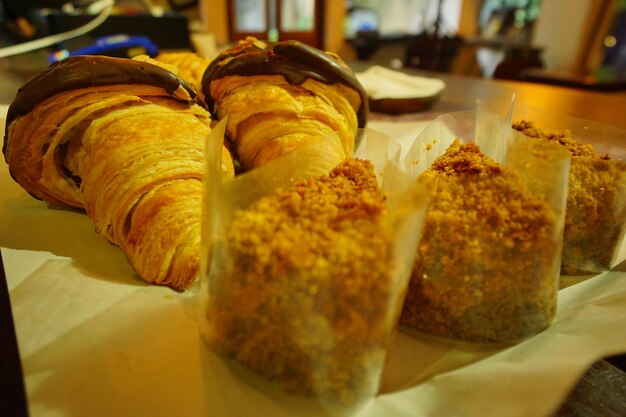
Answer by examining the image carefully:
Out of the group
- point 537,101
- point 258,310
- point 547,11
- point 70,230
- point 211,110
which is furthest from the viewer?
point 547,11

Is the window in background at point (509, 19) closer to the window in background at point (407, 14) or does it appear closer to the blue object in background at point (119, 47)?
the window in background at point (407, 14)

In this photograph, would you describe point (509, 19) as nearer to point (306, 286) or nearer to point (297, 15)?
point (297, 15)

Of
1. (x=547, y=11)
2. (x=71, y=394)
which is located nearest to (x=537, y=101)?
(x=71, y=394)

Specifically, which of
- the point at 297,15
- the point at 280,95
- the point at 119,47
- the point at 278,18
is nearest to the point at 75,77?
the point at 280,95

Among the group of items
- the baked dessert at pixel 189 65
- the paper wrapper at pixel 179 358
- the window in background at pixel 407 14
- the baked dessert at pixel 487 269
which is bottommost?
the window in background at pixel 407 14

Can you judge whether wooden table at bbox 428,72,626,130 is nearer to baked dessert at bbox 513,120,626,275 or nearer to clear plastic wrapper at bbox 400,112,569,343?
baked dessert at bbox 513,120,626,275

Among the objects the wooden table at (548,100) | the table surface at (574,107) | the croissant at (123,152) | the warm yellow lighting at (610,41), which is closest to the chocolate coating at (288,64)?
the croissant at (123,152)

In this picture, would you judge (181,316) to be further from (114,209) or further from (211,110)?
(211,110)
